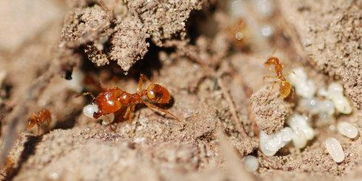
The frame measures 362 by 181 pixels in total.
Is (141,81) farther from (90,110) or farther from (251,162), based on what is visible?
(251,162)

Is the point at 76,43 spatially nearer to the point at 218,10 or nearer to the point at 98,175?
the point at 98,175

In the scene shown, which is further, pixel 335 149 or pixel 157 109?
pixel 157 109

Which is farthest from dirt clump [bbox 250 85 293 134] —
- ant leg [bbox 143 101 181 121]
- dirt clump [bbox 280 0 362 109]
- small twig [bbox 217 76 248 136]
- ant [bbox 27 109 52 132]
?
ant [bbox 27 109 52 132]

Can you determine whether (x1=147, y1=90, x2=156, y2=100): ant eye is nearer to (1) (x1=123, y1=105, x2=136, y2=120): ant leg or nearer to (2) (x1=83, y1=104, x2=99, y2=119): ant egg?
(1) (x1=123, y1=105, x2=136, y2=120): ant leg

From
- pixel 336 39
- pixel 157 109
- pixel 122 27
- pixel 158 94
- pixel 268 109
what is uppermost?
pixel 122 27

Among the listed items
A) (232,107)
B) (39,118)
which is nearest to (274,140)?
(232,107)

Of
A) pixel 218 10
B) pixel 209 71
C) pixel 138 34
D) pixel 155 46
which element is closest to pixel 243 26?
pixel 218 10
